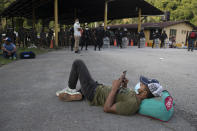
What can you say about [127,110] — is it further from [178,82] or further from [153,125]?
[178,82]

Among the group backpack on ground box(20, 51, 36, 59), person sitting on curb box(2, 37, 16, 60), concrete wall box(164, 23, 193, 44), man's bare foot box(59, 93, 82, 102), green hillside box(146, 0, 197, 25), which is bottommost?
man's bare foot box(59, 93, 82, 102)

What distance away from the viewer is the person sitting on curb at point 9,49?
8352mm

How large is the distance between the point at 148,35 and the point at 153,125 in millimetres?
27408

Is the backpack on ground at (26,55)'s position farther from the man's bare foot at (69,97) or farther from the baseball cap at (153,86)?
the baseball cap at (153,86)

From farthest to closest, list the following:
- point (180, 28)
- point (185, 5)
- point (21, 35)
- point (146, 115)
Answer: point (185, 5), point (180, 28), point (21, 35), point (146, 115)

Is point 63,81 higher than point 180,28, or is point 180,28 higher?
point 180,28


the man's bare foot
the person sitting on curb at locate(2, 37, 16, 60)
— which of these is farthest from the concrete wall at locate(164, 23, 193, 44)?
the man's bare foot

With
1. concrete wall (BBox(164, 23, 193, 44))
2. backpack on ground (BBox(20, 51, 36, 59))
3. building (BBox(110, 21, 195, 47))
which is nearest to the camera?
backpack on ground (BBox(20, 51, 36, 59))

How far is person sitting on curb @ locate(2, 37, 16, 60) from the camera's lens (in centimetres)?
835

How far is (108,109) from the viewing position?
2.76m

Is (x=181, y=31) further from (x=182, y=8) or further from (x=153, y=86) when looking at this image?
(x=153, y=86)

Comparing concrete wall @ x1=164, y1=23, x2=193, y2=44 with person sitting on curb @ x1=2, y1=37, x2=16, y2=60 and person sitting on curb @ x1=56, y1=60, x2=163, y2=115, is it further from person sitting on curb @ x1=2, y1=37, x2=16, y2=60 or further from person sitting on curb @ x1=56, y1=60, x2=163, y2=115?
person sitting on curb @ x1=56, y1=60, x2=163, y2=115

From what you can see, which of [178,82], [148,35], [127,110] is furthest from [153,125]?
[148,35]

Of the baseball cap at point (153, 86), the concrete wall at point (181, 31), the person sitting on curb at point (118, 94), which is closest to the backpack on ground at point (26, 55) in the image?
the person sitting on curb at point (118, 94)
